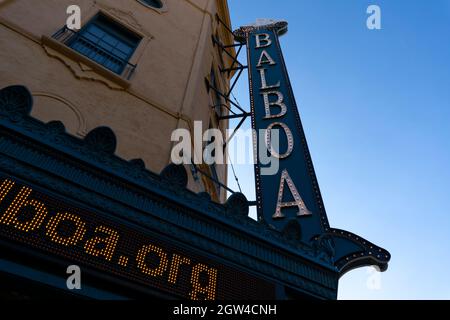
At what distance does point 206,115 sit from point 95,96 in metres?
4.71

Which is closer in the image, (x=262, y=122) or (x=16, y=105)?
(x=16, y=105)

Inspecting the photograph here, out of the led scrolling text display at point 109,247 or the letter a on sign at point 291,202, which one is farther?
the letter a on sign at point 291,202

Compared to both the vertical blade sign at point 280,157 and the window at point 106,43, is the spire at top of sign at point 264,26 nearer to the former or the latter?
the vertical blade sign at point 280,157

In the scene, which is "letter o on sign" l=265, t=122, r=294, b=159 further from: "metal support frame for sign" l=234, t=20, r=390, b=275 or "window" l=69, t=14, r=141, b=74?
"window" l=69, t=14, r=141, b=74

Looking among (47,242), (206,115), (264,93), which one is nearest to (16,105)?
(47,242)

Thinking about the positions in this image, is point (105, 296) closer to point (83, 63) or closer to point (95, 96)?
point (95, 96)

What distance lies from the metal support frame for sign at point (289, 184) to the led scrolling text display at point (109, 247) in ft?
4.73

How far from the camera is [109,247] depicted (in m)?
3.26

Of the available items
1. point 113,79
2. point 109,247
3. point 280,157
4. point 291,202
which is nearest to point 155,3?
point 113,79

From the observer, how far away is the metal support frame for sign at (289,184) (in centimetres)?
539

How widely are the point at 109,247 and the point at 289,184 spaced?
4502mm

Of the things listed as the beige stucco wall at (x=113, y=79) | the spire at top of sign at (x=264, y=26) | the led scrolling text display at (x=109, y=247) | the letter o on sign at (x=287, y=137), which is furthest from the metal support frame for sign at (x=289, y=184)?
the spire at top of sign at (x=264, y=26)

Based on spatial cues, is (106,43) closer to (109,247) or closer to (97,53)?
(97,53)

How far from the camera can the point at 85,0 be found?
977 cm
